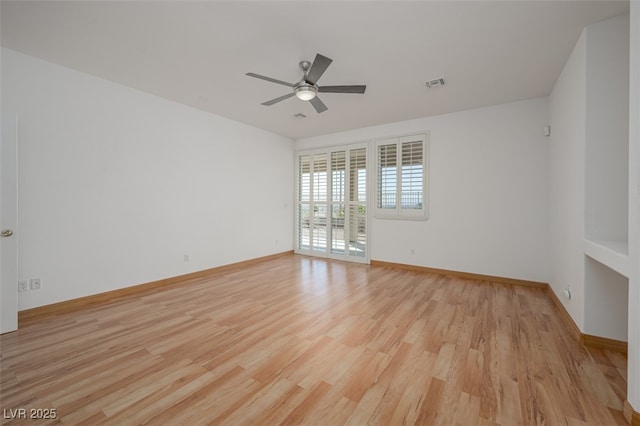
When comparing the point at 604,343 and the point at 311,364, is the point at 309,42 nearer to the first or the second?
the point at 311,364

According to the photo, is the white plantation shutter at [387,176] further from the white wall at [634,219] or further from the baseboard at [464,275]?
the white wall at [634,219]

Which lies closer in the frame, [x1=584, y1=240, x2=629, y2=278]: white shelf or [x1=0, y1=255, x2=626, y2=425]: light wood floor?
[x1=0, y1=255, x2=626, y2=425]: light wood floor

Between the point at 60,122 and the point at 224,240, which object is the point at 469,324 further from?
the point at 60,122

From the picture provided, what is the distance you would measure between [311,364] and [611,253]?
7.83 feet

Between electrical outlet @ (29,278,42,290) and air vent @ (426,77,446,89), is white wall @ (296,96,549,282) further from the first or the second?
electrical outlet @ (29,278,42,290)

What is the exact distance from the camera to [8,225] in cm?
256

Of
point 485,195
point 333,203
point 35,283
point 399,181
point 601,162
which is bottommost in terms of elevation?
point 35,283

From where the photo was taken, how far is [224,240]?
16.1 feet

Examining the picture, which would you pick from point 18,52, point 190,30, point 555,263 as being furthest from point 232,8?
point 555,263

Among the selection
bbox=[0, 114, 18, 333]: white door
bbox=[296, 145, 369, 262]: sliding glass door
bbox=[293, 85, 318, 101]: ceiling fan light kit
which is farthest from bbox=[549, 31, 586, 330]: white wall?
bbox=[0, 114, 18, 333]: white door

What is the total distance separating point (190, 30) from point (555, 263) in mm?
5068

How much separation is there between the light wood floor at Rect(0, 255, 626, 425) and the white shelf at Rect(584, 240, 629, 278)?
32.7 inches

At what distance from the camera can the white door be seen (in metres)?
2.51

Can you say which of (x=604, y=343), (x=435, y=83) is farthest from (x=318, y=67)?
(x=604, y=343)
